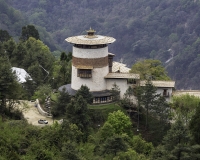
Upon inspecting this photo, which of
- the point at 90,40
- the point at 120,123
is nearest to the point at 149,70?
the point at 90,40

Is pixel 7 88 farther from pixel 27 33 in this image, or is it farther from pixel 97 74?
pixel 27 33

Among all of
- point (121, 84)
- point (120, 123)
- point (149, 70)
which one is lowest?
point (120, 123)

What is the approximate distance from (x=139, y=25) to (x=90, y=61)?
10396 centimetres

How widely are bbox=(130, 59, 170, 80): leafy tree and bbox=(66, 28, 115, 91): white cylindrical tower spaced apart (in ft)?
13.2

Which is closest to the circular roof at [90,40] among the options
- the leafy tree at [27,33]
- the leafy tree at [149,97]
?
the leafy tree at [149,97]

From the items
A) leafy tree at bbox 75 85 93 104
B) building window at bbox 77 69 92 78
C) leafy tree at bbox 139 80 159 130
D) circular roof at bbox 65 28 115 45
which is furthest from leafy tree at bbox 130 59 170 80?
leafy tree at bbox 75 85 93 104

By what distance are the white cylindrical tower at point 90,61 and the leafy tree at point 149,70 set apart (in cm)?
402

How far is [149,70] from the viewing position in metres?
49.8

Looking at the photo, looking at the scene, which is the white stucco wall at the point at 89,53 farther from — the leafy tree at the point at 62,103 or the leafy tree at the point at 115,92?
the leafy tree at the point at 62,103

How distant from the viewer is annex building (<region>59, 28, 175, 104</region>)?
1762 inches

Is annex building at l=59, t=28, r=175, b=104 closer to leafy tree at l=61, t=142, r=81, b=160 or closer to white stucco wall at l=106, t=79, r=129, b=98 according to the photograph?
white stucco wall at l=106, t=79, r=129, b=98

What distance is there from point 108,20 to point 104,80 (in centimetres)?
11751

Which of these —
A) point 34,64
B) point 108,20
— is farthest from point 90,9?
point 34,64

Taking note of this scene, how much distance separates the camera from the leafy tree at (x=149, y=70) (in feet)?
159
